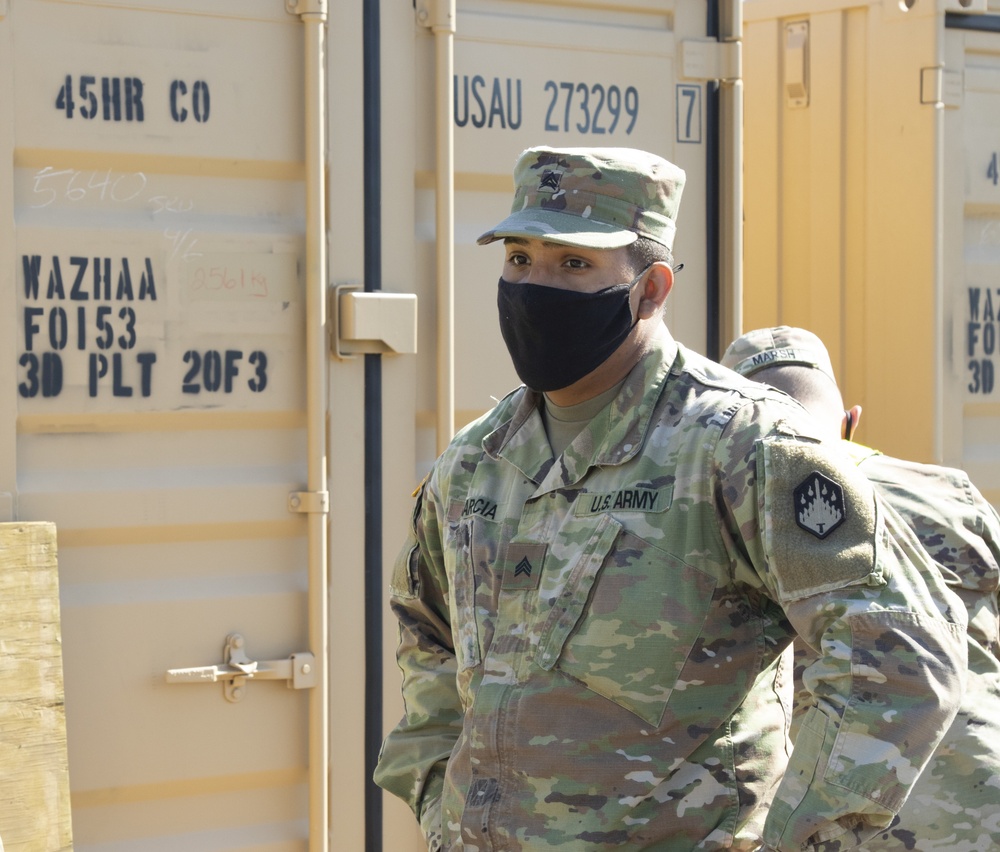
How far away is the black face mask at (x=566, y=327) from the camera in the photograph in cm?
184

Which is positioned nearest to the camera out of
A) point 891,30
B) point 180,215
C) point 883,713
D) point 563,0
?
point 883,713

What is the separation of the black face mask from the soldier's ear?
0.8 inches

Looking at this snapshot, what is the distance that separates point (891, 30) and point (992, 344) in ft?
3.13

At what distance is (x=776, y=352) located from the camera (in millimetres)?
2545

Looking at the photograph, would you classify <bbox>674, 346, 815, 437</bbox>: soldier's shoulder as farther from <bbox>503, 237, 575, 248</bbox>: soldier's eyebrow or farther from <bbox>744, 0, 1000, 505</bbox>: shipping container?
<bbox>744, 0, 1000, 505</bbox>: shipping container

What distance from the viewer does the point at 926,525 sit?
2.29 m

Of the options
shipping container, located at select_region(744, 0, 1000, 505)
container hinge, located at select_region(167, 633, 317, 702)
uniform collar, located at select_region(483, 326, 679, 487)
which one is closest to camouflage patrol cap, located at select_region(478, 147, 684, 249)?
uniform collar, located at select_region(483, 326, 679, 487)

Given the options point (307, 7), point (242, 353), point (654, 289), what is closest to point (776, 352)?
point (654, 289)

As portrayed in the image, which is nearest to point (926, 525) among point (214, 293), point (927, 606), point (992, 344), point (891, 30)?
point (927, 606)

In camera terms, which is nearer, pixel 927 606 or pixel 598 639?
pixel 927 606

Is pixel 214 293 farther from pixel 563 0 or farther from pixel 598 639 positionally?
pixel 598 639

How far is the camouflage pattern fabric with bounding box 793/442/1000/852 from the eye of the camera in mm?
2180

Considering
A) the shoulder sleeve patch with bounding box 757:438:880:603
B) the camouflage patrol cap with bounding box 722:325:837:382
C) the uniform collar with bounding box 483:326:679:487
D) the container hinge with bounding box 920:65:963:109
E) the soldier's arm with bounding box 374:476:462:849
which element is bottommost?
the soldier's arm with bounding box 374:476:462:849

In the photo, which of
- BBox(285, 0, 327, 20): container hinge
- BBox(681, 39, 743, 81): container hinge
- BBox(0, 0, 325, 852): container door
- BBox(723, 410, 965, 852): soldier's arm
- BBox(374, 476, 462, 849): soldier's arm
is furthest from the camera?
BBox(681, 39, 743, 81): container hinge
